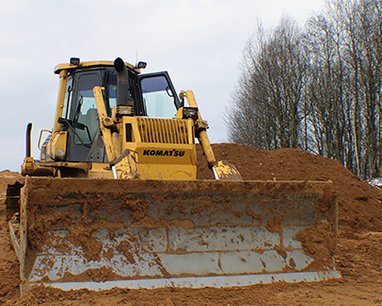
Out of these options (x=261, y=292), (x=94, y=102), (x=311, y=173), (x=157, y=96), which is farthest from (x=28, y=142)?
(x=311, y=173)

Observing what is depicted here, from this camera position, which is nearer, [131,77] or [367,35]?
[131,77]

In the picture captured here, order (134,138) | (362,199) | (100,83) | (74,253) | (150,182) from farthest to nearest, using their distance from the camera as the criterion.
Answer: (362,199), (100,83), (134,138), (150,182), (74,253)

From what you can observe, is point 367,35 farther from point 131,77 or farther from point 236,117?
point 131,77

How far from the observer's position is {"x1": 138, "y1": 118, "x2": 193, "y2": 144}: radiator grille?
15.4 feet

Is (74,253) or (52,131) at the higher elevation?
(52,131)

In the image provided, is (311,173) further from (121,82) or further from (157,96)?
(121,82)

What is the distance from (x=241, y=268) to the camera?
12.3 feet

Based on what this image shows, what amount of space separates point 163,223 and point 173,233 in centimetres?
13

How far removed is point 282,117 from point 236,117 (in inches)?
308

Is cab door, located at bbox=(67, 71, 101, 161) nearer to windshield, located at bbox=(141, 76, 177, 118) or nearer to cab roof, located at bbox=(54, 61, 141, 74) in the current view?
cab roof, located at bbox=(54, 61, 141, 74)

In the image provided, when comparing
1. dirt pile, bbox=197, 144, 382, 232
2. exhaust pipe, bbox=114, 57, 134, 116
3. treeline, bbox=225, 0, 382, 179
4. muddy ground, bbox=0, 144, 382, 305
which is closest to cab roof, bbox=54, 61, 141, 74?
exhaust pipe, bbox=114, 57, 134, 116

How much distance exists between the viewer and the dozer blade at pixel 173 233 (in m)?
3.37

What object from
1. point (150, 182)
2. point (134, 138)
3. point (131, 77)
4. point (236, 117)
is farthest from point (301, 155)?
point (236, 117)

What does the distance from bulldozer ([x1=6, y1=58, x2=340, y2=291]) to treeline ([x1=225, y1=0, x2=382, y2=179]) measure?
57.3 feet
